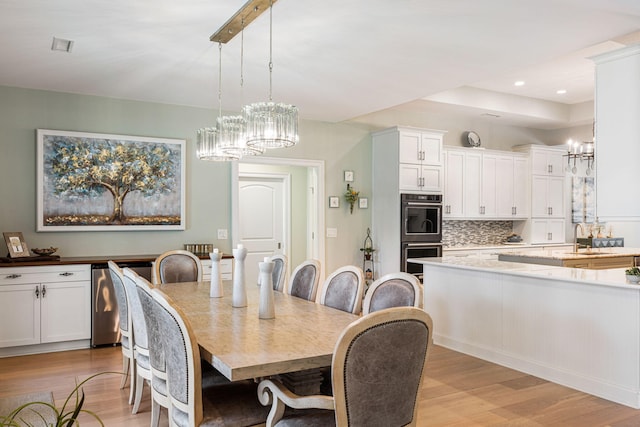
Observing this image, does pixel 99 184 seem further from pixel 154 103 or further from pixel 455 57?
pixel 455 57

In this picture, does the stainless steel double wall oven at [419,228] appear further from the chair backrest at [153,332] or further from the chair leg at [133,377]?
the chair backrest at [153,332]

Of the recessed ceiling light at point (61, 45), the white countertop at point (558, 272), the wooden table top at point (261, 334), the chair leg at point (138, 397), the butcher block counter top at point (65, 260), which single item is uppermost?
the recessed ceiling light at point (61, 45)

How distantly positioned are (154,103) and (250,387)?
405cm

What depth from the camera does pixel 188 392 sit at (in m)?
1.97

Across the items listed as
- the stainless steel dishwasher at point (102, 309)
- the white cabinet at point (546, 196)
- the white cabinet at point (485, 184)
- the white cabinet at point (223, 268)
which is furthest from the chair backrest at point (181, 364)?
the white cabinet at point (546, 196)

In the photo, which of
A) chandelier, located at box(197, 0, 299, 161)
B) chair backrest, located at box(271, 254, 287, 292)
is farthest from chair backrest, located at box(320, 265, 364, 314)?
chandelier, located at box(197, 0, 299, 161)

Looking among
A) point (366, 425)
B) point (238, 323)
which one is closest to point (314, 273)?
point (238, 323)

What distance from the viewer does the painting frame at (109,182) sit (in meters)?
4.93

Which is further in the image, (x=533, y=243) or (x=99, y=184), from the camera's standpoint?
(x=533, y=243)

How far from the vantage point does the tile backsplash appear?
24.3 ft

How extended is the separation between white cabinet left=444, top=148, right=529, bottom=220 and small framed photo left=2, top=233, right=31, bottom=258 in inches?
204

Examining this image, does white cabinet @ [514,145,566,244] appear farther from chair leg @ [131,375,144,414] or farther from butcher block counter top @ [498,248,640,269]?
chair leg @ [131,375,144,414]

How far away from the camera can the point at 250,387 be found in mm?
2393

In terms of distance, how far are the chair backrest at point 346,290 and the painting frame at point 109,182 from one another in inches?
110
